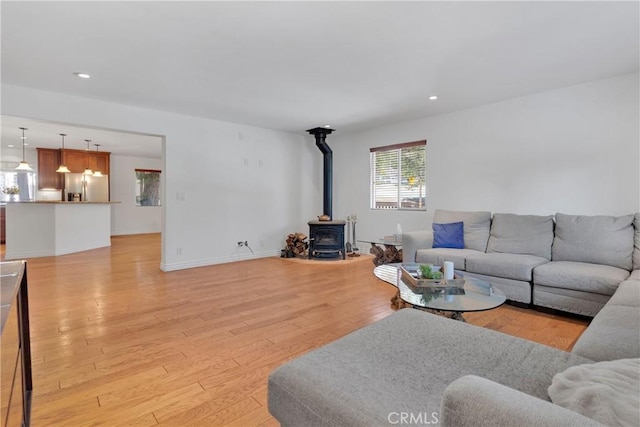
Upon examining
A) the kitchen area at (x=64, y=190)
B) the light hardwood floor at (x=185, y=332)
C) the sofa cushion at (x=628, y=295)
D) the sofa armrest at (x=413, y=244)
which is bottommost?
the light hardwood floor at (x=185, y=332)

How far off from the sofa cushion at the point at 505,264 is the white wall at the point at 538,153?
1.03 metres

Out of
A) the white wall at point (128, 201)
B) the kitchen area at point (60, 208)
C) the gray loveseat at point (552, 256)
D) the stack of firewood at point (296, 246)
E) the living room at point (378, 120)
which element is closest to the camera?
the living room at point (378, 120)

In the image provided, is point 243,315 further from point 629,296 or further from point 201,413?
point 629,296

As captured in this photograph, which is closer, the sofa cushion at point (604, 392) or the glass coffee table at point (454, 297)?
the sofa cushion at point (604, 392)

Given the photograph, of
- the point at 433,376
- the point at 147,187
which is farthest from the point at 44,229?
the point at 433,376

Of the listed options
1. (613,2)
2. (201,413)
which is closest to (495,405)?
(201,413)

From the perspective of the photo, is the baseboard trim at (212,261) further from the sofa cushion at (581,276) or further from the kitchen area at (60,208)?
the sofa cushion at (581,276)

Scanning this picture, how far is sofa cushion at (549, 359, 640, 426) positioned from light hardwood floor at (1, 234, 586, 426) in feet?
4.05

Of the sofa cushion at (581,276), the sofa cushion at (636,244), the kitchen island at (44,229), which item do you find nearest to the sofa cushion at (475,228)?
the sofa cushion at (581,276)

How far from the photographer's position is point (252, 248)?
5.73 m

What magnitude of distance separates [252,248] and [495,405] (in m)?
5.32

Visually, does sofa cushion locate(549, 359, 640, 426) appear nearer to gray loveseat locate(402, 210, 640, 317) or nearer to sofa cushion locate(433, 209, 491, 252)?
gray loveseat locate(402, 210, 640, 317)

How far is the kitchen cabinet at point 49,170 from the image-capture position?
306 inches

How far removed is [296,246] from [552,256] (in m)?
3.76
